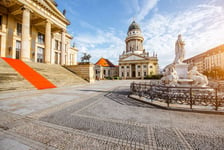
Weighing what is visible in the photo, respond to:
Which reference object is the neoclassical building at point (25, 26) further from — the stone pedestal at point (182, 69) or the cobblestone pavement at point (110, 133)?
the stone pedestal at point (182, 69)

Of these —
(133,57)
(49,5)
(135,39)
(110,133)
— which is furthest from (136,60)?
(110,133)

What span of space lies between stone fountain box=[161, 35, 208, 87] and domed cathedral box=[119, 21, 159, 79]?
44.4 metres

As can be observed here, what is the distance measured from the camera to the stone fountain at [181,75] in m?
7.16

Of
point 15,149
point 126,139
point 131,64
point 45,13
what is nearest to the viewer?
point 15,149

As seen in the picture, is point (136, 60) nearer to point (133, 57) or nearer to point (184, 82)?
point (133, 57)

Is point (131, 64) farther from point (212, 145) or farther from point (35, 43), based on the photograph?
point (212, 145)

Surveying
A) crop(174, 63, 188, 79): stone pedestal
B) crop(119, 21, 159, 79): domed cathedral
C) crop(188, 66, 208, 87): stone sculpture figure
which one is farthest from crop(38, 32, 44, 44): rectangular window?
crop(119, 21, 159, 79): domed cathedral

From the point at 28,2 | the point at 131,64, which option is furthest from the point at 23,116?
the point at 131,64

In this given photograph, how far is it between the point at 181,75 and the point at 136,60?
49931 millimetres

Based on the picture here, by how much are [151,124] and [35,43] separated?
95.9 ft

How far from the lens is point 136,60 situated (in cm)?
5734

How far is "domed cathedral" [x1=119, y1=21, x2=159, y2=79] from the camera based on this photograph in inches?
2228

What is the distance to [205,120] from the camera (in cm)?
329

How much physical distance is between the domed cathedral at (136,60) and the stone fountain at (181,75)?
1748 inches
